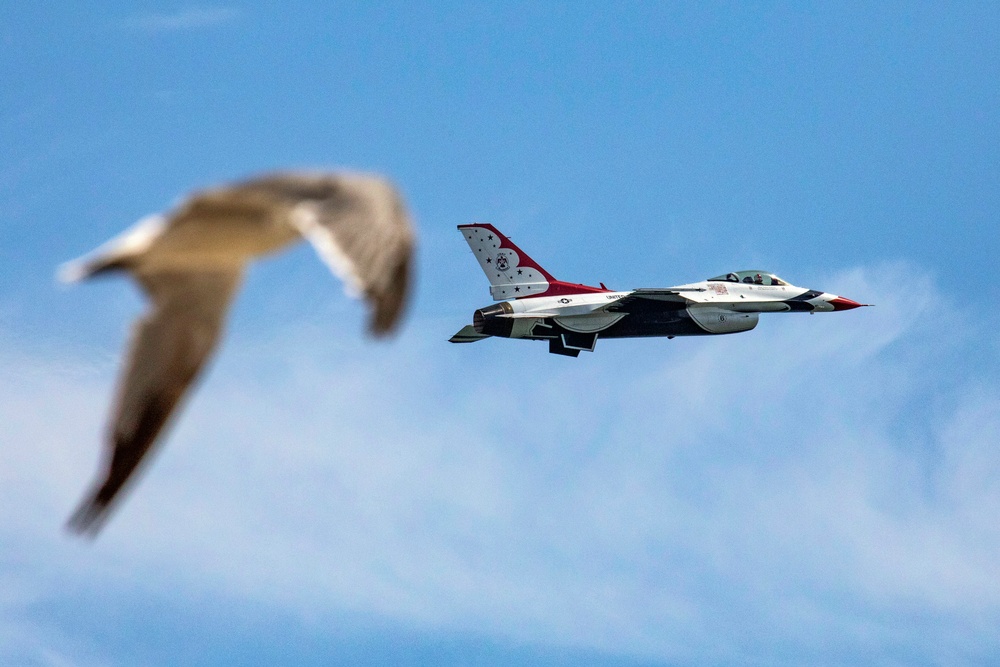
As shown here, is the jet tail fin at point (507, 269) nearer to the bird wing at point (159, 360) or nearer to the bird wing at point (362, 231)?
A: the bird wing at point (159, 360)

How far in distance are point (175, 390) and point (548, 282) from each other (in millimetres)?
40473

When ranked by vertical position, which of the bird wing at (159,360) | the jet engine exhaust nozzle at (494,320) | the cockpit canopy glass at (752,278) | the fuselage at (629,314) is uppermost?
the cockpit canopy glass at (752,278)

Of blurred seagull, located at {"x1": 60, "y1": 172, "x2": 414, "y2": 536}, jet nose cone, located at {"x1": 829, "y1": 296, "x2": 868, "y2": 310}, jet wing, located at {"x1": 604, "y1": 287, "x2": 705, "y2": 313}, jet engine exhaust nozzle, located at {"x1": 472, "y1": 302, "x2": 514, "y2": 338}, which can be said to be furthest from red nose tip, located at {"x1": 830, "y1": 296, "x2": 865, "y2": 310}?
blurred seagull, located at {"x1": 60, "y1": 172, "x2": 414, "y2": 536}

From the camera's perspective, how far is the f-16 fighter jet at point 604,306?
4825cm

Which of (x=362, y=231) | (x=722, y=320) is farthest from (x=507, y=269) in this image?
(x=362, y=231)

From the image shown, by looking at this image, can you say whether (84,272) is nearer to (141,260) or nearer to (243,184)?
(141,260)

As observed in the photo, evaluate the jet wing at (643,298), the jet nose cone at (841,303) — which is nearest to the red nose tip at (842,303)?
the jet nose cone at (841,303)

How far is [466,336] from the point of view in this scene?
171 ft

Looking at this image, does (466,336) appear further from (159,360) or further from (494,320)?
(159,360)

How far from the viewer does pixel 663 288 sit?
49.1 metres

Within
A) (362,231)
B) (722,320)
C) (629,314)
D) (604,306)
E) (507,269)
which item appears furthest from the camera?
(507,269)

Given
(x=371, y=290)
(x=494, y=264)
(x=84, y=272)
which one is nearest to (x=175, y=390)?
(x=84, y=272)

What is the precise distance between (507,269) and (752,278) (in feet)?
33.6

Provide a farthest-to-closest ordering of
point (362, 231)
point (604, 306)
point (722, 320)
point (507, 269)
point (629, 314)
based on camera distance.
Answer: point (507, 269), point (722, 320), point (629, 314), point (604, 306), point (362, 231)
